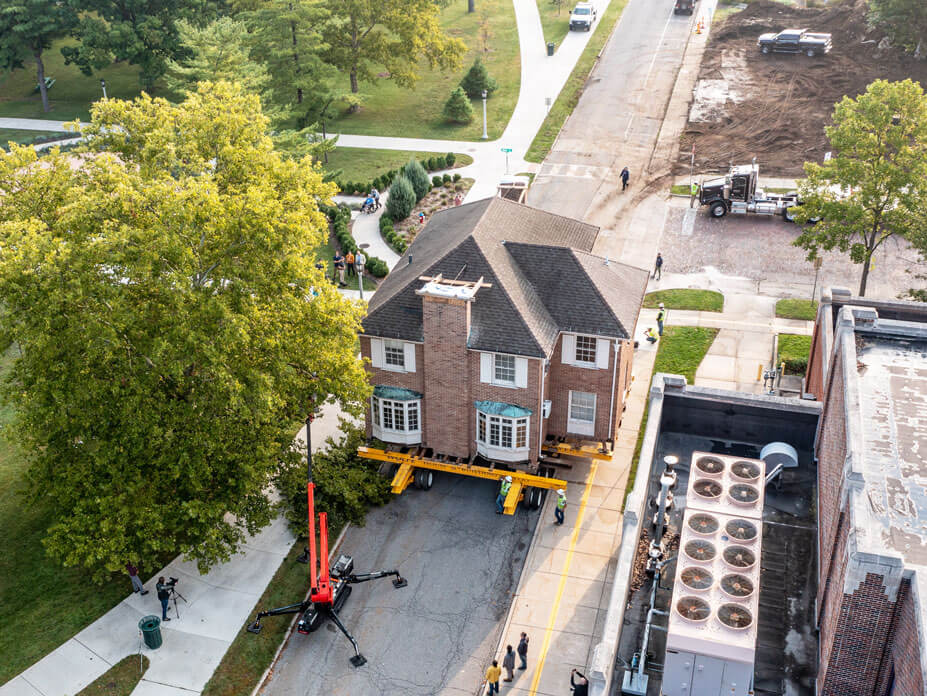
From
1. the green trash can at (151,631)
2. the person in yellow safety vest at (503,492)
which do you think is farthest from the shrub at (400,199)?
the green trash can at (151,631)

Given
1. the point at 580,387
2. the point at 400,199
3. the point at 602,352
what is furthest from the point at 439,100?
the point at 602,352

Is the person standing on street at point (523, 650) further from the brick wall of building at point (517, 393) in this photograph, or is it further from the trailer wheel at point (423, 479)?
the trailer wheel at point (423, 479)

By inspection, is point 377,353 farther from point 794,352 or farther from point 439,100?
point 439,100

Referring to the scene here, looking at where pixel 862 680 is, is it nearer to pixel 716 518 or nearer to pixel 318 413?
pixel 716 518

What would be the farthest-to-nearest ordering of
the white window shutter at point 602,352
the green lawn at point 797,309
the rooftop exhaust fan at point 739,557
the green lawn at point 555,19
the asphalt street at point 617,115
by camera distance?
the green lawn at point 555,19 → the asphalt street at point 617,115 → the green lawn at point 797,309 → the white window shutter at point 602,352 → the rooftop exhaust fan at point 739,557

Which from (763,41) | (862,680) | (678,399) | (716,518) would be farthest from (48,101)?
(862,680)

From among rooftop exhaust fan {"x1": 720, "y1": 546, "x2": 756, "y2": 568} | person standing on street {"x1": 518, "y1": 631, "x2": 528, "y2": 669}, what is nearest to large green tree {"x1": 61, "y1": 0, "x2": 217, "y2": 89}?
person standing on street {"x1": 518, "y1": 631, "x2": 528, "y2": 669}
